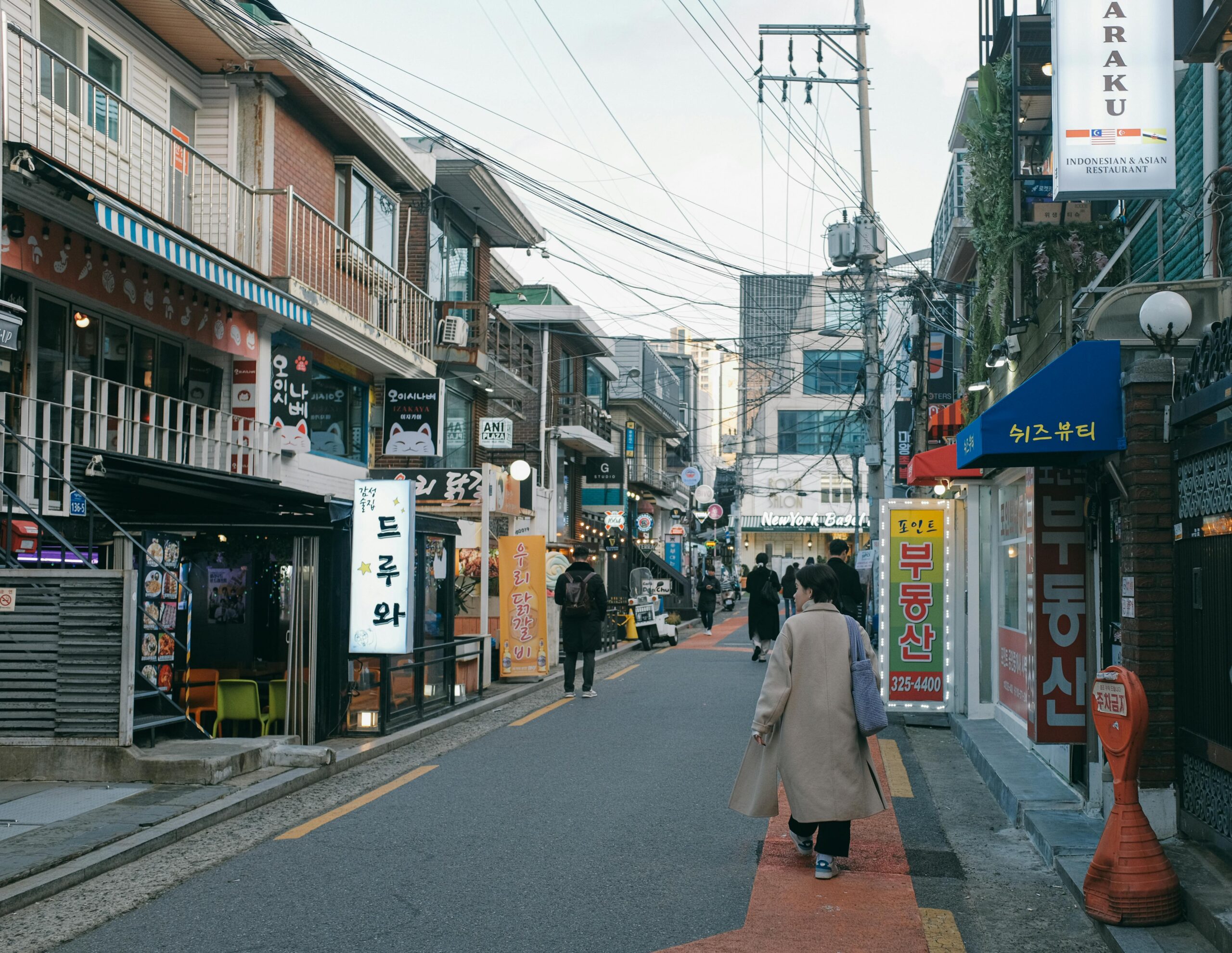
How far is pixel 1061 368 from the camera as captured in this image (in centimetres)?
734

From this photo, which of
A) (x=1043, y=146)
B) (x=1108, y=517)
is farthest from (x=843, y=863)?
(x=1043, y=146)

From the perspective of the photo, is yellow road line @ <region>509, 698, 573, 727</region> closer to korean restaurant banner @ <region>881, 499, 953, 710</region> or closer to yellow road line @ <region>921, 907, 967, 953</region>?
korean restaurant banner @ <region>881, 499, 953, 710</region>

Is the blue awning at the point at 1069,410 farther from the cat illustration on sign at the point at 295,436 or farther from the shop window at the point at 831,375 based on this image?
the shop window at the point at 831,375

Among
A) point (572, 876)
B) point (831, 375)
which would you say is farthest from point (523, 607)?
point (831, 375)

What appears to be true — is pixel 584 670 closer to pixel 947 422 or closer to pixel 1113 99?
pixel 947 422

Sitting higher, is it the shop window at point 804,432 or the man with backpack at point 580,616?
the shop window at point 804,432

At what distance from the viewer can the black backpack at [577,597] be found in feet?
53.1

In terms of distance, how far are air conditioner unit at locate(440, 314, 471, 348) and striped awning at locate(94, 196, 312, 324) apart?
681 cm

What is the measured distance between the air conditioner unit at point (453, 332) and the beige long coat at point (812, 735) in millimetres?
15710

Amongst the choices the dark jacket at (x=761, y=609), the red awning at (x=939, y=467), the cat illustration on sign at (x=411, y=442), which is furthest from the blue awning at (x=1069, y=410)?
the dark jacket at (x=761, y=609)

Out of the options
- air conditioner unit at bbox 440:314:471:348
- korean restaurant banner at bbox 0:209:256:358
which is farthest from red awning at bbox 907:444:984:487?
air conditioner unit at bbox 440:314:471:348

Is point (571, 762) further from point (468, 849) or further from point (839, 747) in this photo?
point (839, 747)

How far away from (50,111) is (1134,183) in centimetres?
957

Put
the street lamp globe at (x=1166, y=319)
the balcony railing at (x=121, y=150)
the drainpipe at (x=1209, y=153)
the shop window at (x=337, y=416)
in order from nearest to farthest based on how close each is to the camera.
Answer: the street lamp globe at (x=1166, y=319) < the drainpipe at (x=1209, y=153) < the balcony railing at (x=121, y=150) < the shop window at (x=337, y=416)
